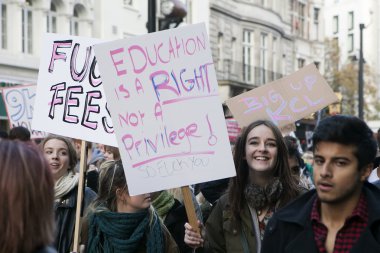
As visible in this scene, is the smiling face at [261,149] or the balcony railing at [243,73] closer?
the smiling face at [261,149]

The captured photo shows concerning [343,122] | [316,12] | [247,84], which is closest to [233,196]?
[343,122]

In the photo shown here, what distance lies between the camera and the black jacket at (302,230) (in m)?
2.97

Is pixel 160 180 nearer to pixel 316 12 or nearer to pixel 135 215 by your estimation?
pixel 135 215

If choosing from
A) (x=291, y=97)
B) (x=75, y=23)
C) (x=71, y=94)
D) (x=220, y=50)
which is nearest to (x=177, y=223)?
(x=71, y=94)

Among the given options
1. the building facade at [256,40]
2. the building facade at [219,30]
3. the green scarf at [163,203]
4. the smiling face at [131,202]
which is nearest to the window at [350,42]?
the building facade at [219,30]

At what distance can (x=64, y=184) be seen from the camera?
551 cm

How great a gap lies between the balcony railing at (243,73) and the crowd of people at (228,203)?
1001 inches

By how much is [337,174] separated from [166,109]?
5.23 ft

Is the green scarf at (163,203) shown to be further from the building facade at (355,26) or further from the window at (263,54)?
the building facade at (355,26)

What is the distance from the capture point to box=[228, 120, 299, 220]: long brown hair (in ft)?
14.8

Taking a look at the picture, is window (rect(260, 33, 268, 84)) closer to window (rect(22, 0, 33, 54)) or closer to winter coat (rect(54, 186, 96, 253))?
window (rect(22, 0, 33, 54))

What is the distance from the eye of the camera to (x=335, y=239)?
10.0ft

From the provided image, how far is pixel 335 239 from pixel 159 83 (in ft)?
5.87

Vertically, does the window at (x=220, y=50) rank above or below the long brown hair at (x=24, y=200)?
above
